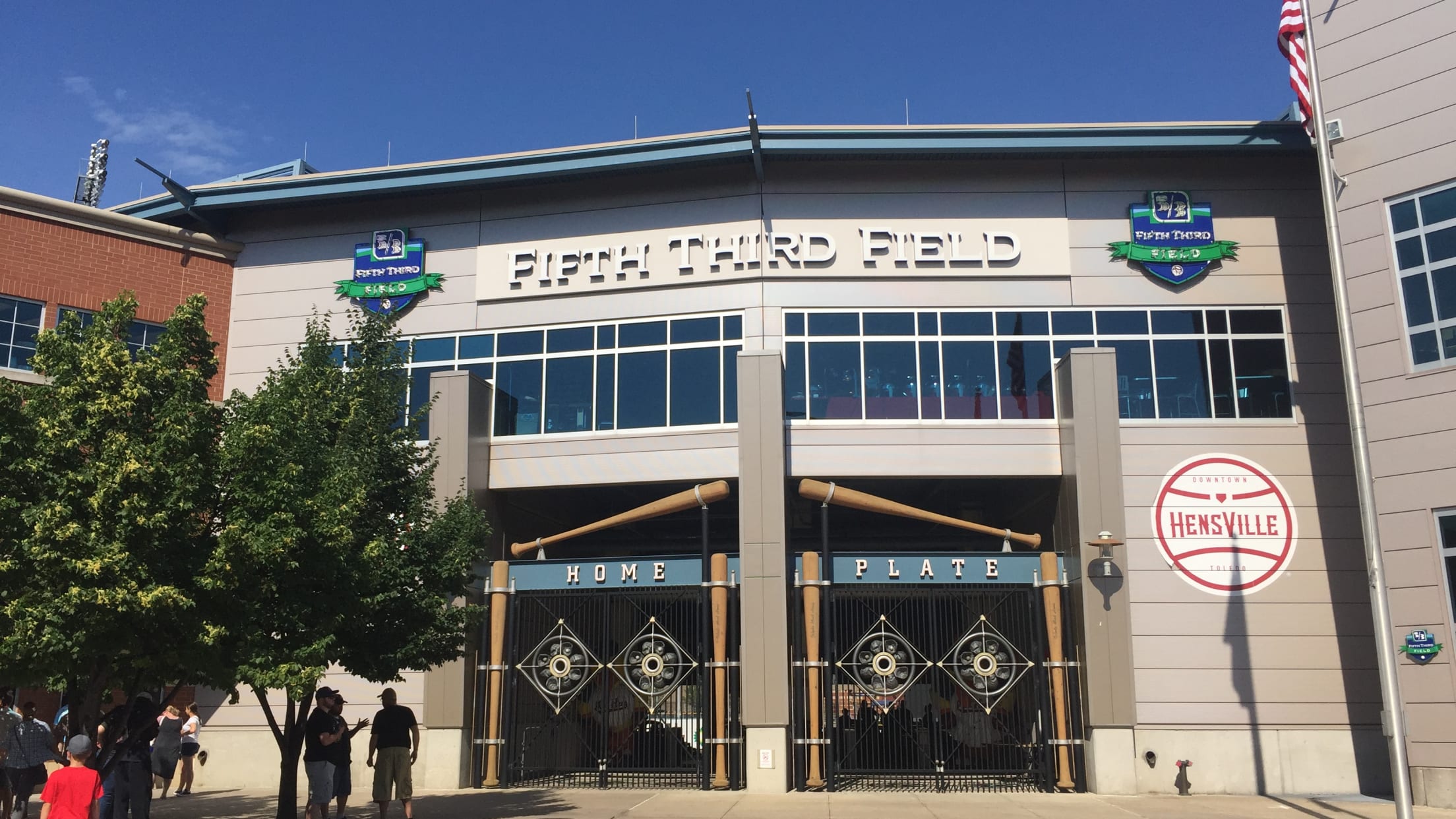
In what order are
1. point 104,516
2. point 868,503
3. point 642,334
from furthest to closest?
point 642,334
point 868,503
point 104,516

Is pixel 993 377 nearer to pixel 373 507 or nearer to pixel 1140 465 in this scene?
pixel 1140 465

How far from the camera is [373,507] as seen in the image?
1460 cm

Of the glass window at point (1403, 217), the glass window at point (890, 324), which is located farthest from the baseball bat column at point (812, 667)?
the glass window at point (1403, 217)

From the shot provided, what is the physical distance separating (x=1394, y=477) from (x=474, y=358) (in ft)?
52.4

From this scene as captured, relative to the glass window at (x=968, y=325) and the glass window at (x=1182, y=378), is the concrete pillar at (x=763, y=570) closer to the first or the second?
the glass window at (x=968, y=325)

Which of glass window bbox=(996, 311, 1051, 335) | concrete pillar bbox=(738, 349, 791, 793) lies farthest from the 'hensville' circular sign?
concrete pillar bbox=(738, 349, 791, 793)

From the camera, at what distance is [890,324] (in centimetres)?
2088

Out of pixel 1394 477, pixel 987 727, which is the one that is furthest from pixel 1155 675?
pixel 1394 477

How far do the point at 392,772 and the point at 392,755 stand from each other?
19cm

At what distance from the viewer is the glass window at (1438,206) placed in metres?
17.6

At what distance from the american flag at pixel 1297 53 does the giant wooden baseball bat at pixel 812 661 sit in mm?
10453

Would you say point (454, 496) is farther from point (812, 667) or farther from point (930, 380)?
point (930, 380)

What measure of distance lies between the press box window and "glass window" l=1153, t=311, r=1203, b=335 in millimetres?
3394

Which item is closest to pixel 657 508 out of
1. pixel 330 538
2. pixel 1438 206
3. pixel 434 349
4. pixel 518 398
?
pixel 518 398
